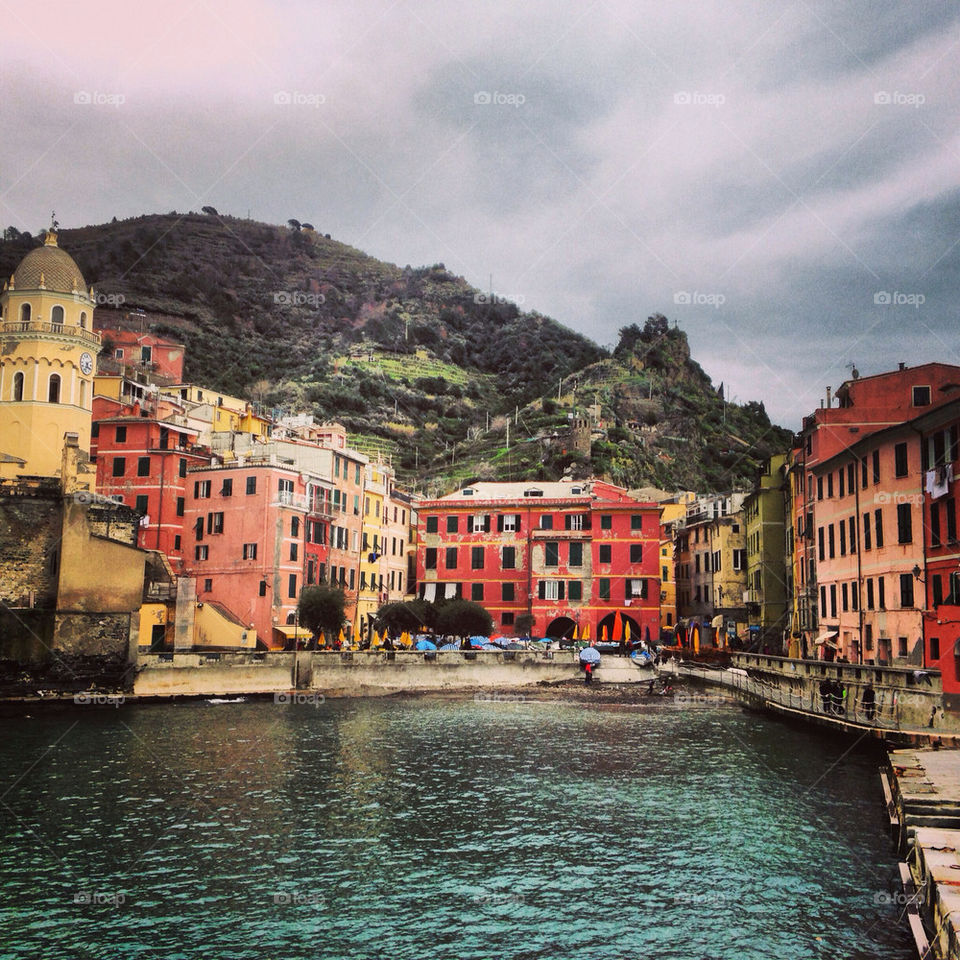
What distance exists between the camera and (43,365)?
5516 centimetres

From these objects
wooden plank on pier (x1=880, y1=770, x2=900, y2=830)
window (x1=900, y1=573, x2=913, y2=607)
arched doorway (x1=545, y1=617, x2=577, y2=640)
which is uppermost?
window (x1=900, y1=573, x2=913, y2=607)

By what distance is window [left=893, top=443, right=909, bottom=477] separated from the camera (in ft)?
127

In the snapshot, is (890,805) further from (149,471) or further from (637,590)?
(149,471)

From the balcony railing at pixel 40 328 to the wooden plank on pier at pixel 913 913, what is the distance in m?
52.0

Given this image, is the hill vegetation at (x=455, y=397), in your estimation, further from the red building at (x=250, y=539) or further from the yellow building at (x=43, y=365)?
the yellow building at (x=43, y=365)

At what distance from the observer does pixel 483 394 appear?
19200 cm

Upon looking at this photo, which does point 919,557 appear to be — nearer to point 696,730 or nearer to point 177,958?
point 696,730

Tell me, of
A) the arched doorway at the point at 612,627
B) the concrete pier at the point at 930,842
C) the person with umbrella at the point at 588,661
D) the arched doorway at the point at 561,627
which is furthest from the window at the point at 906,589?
the arched doorway at the point at 561,627

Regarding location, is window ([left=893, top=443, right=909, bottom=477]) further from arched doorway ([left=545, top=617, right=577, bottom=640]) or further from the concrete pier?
arched doorway ([left=545, top=617, right=577, bottom=640])

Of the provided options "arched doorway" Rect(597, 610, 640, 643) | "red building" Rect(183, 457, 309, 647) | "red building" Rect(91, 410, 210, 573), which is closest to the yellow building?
"red building" Rect(91, 410, 210, 573)

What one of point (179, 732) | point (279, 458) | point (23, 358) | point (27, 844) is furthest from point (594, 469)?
point (27, 844)

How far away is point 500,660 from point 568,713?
12425 mm

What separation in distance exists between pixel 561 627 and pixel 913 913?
53.2 meters

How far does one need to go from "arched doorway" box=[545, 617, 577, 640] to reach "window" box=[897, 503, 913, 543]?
106ft
